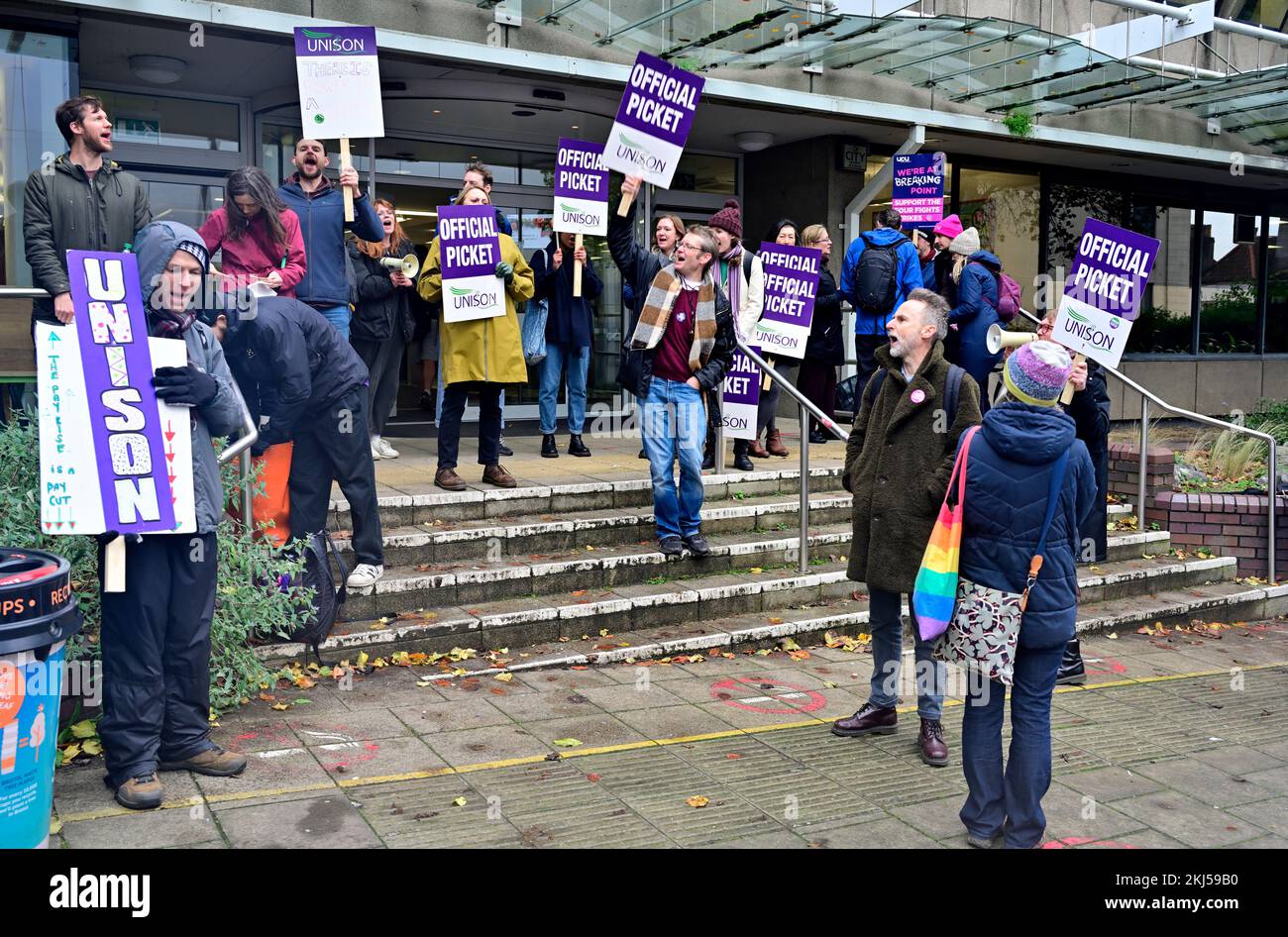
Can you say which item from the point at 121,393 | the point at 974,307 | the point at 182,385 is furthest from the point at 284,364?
the point at 974,307

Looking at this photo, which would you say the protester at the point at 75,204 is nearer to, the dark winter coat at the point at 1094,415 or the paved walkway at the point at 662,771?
the paved walkway at the point at 662,771

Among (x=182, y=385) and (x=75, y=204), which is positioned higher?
(x=75, y=204)

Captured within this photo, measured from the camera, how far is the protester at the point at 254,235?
244 inches

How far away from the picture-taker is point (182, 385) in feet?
14.6

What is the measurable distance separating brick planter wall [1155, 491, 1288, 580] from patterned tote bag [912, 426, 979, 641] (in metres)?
6.44

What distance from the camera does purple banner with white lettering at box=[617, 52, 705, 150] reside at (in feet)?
25.4

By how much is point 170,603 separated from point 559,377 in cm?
551

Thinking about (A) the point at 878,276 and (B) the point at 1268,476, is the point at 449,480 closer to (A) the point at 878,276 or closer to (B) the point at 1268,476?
(A) the point at 878,276

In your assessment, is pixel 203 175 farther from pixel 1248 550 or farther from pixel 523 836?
pixel 1248 550

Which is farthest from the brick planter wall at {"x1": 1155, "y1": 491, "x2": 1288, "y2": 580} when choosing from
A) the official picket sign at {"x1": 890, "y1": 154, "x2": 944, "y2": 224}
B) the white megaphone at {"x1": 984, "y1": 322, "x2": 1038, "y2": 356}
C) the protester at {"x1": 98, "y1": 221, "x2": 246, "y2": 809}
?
the protester at {"x1": 98, "y1": 221, "x2": 246, "y2": 809}

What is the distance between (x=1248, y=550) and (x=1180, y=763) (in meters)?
5.01

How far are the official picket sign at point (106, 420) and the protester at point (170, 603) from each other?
108 mm

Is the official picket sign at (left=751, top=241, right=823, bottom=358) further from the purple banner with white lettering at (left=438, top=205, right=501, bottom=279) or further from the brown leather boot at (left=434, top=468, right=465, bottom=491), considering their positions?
the brown leather boot at (left=434, top=468, right=465, bottom=491)

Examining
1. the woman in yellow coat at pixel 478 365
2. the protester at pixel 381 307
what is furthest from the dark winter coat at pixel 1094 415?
the protester at pixel 381 307
